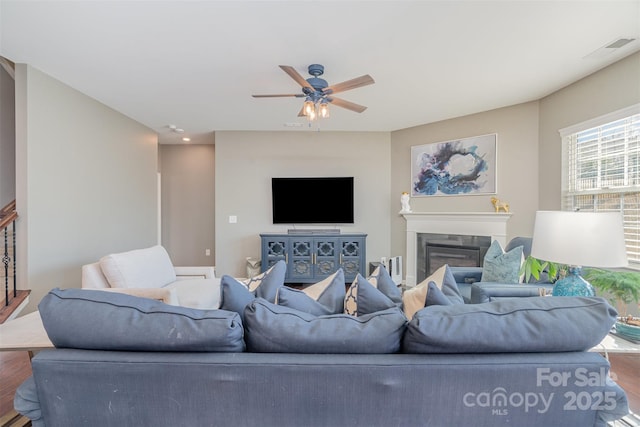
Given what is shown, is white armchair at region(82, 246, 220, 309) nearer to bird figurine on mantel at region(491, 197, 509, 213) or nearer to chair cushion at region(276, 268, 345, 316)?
chair cushion at region(276, 268, 345, 316)

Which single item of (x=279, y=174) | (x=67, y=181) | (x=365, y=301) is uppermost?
(x=279, y=174)

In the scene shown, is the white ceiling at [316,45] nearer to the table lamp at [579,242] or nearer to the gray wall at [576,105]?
the gray wall at [576,105]

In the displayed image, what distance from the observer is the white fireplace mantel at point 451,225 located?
12.4 ft

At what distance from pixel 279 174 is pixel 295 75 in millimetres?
2620

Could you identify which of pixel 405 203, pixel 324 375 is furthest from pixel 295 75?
pixel 405 203

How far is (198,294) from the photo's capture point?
7.95 feet

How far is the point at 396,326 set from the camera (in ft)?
3.17

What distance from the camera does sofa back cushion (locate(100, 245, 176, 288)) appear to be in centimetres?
235

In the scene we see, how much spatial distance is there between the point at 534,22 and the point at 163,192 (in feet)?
19.0

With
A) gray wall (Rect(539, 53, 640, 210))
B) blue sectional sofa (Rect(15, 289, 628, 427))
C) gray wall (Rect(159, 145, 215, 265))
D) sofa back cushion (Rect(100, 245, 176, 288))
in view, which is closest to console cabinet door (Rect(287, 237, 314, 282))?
sofa back cushion (Rect(100, 245, 176, 288))

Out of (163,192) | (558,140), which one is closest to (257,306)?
(558,140)

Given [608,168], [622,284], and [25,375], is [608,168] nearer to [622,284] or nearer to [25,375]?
[622,284]

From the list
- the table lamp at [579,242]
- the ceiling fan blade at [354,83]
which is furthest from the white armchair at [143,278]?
the table lamp at [579,242]

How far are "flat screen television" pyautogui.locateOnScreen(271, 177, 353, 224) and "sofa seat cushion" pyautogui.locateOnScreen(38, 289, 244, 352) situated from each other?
3.70 meters
